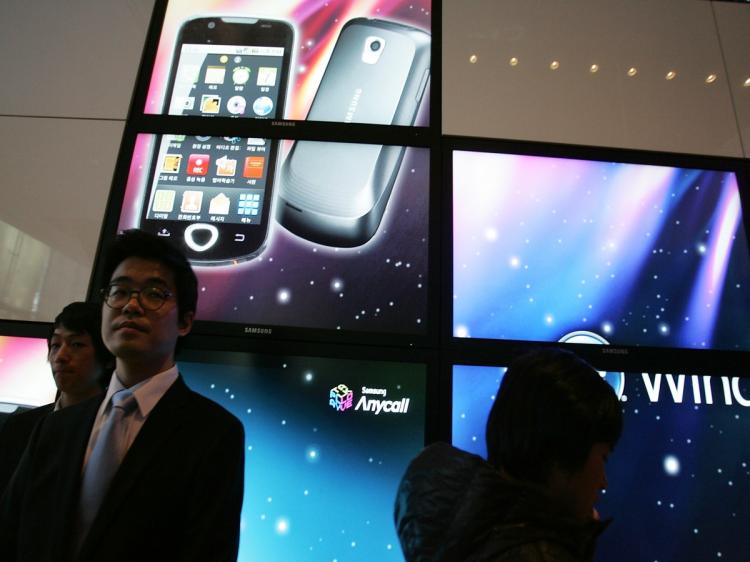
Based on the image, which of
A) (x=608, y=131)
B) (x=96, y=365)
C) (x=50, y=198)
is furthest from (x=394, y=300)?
(x=50, y=198)

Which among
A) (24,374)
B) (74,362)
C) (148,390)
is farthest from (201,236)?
(148,390)

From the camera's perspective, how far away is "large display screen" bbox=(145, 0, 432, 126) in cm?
160

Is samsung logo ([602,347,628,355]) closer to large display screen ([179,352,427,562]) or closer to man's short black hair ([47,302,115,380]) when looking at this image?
large display screen ([179,352,427,562])

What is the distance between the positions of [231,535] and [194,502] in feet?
0.24

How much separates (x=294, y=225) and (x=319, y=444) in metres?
0.56

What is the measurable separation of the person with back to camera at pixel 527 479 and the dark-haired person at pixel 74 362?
86cm

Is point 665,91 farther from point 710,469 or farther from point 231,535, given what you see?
point 231,535

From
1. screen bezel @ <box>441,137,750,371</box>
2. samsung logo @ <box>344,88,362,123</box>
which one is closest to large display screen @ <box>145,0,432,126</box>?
samsung logo @ <box>344,88,362,123</box>

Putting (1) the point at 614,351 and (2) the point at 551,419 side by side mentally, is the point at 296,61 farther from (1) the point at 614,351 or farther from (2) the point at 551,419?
(2) the point at 551,419

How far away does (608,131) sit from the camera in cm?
162

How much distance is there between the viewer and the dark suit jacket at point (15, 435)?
3.91 feet

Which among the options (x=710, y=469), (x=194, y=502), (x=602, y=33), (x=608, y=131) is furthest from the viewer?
(x=602, y=33)

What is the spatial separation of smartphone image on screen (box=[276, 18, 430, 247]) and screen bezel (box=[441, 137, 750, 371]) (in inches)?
6.8

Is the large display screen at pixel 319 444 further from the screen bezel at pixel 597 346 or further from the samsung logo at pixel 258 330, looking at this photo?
the screen bezel at pixel 597 346
